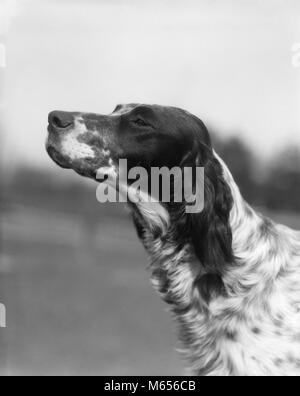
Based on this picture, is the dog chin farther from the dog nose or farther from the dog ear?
the dog ear

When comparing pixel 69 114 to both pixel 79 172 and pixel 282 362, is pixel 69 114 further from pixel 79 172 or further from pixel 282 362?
pixel 282 362

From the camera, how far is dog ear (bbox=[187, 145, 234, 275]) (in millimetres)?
2111

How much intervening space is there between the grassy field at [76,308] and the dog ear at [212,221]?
45 cm

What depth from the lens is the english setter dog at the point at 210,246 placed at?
2115 mm
